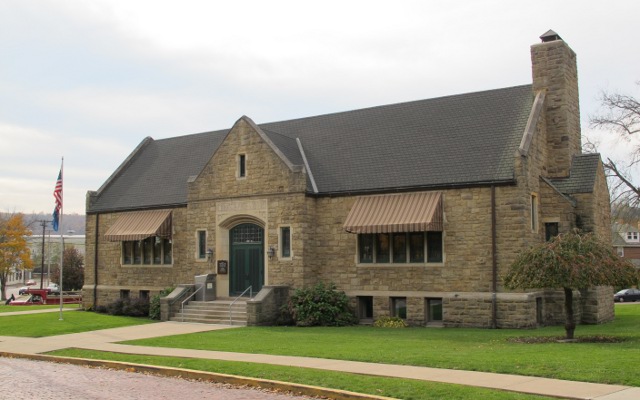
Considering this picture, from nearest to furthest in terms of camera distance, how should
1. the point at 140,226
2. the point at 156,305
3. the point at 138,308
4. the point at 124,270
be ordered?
the point at 156,305 < the point at 138,308 < the point at 140,226 < the point at 124,270

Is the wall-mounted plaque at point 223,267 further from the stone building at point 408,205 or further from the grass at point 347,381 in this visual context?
the grass at point 347,381

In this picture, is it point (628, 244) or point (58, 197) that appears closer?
point (58, 197)

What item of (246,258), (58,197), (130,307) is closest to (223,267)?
(246,258)

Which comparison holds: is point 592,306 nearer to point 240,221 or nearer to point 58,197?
point 240,221

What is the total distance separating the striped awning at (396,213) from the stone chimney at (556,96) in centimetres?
531

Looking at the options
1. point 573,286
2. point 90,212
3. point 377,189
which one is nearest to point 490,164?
point 377,189

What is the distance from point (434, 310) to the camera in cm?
2430

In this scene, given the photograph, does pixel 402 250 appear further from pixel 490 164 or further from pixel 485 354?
pixel 485 354

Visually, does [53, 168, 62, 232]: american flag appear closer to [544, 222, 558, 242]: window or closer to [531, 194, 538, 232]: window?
[531, 194, 538, 232]: window

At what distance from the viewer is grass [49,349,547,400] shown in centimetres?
1073

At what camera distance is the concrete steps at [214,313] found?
25812mm

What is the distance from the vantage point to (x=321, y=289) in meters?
25.3

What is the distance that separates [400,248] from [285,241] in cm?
470

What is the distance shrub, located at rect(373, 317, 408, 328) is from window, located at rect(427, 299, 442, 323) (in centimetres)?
94
